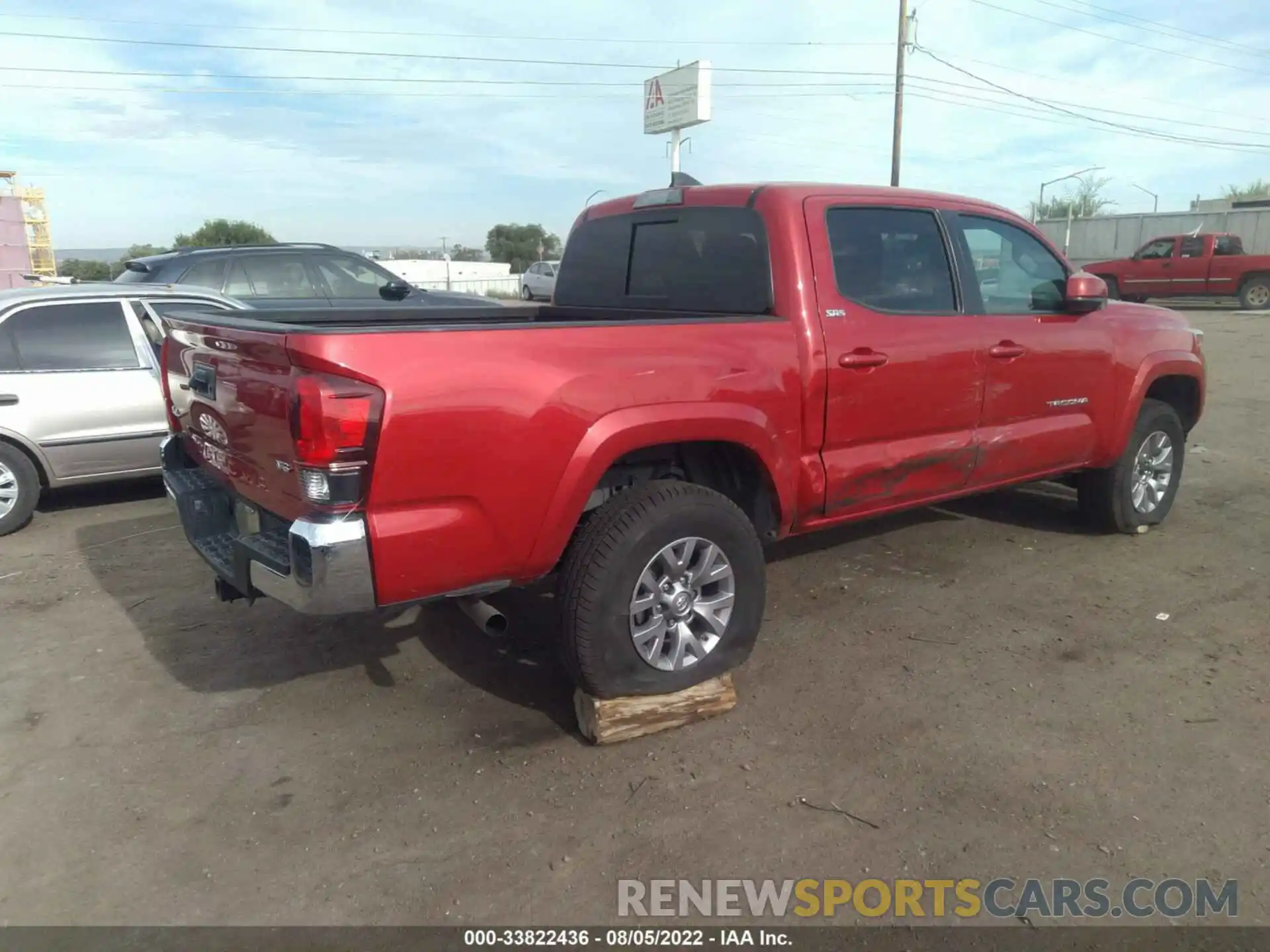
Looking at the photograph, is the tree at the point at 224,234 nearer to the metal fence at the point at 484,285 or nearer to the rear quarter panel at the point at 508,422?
the metal fence at the point at 484,285

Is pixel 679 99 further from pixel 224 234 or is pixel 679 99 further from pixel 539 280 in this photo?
pixel 224 234

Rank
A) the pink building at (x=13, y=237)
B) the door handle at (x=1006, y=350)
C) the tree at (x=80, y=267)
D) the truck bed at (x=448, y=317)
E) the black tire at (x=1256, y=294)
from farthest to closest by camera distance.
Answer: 1. the tree at (x=80, y=267)
2. the pink building at (x=13, y=237)
3. the black tire at (x=1256, y=294)
4. the door handle at (x=1006, y=350)
5. the truck bed at (x=448, y=317)

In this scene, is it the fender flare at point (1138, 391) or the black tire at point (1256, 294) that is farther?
the black tire at point (1256, 294)

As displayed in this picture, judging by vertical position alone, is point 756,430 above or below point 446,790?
above

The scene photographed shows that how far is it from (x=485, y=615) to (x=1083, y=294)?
355cm

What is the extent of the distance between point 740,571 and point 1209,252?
2350 cm

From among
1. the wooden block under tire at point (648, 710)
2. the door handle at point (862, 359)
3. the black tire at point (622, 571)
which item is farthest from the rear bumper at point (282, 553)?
the door handle at point (862, 359)

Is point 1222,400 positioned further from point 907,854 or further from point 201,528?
point 201,528

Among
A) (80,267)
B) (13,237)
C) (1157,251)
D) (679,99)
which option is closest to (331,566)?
(1157,251)

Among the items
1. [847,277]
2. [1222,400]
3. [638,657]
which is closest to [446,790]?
[638,657]

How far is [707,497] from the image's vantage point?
3.49m

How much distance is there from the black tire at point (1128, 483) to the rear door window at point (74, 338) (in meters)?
6.32

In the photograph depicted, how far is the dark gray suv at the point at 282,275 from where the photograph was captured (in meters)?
9.23

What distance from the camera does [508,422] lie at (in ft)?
9.66
